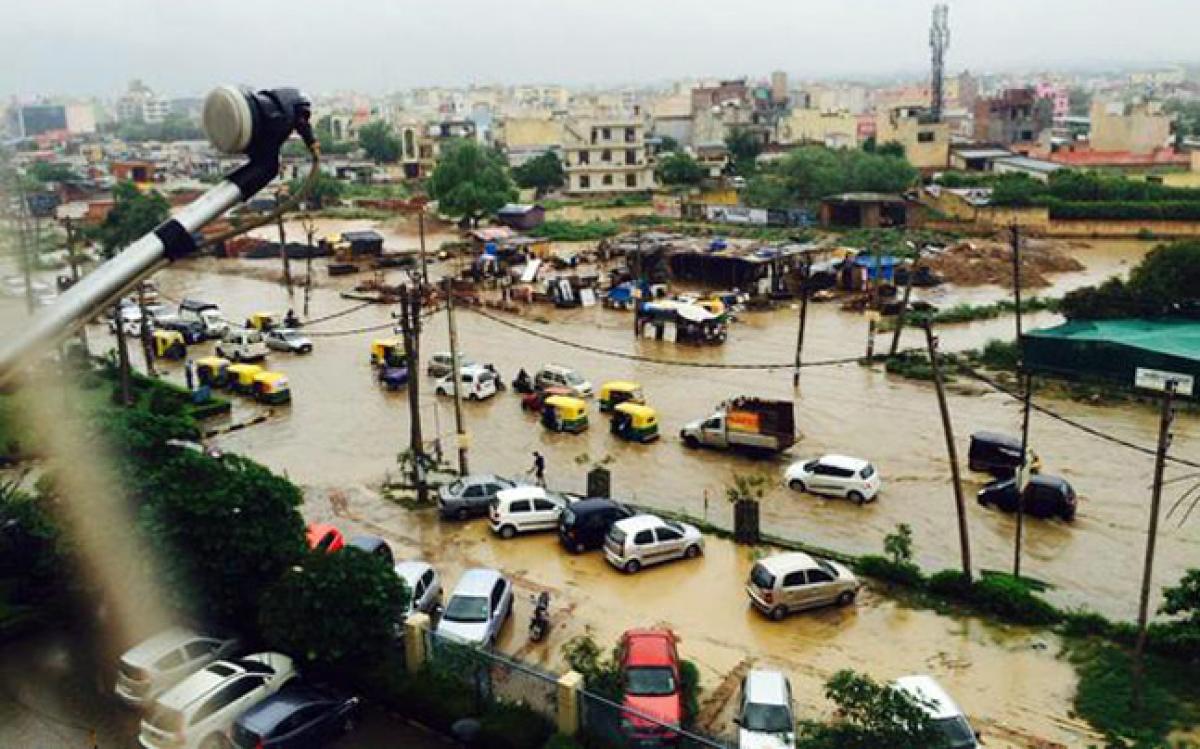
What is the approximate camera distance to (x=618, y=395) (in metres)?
19.3

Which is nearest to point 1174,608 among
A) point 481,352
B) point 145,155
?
point 481,352

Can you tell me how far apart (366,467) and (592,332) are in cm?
1116

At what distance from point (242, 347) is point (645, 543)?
49.5 ft

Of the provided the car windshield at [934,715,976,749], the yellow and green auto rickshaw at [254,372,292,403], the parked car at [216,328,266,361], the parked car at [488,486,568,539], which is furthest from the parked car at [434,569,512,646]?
the parked car at [216,328,266,361]

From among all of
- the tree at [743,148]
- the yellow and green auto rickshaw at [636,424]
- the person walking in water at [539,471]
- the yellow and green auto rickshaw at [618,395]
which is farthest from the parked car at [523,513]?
the tree at [743,148]

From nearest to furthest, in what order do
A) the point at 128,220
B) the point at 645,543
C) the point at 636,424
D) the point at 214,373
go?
the point at 645,543, the point at 636,424, the point at 214,373, the point at 128,220

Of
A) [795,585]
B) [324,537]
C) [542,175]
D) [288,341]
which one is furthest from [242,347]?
[542,175]

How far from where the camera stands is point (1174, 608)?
9461mm

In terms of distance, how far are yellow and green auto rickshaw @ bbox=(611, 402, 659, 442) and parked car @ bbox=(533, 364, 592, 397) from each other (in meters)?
2.48

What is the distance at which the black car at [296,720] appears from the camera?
818 centimetres

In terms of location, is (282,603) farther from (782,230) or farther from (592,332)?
(782,230)

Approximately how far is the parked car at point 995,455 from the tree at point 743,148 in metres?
48.5

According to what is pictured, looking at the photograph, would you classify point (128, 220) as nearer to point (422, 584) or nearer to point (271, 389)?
point (271, 389)

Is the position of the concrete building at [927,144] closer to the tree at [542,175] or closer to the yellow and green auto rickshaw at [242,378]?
the tree at [542,175]
